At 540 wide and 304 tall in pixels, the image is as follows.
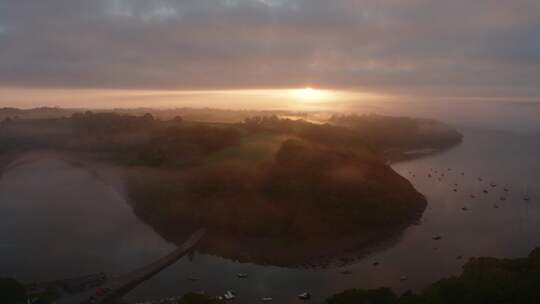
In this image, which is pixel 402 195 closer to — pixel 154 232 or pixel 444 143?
pixel 154 232

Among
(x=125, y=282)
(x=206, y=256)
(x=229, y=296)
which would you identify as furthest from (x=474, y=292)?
(x=125, y=282)

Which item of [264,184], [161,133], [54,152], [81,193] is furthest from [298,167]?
[54,152]

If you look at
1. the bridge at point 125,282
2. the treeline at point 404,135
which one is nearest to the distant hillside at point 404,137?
the treeline at point 404,135

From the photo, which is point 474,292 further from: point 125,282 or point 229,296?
point 125,282

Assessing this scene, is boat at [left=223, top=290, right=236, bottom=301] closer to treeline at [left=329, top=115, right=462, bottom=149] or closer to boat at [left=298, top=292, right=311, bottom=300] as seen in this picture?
boat at [left=298, top=292, right=311, bottom=300]

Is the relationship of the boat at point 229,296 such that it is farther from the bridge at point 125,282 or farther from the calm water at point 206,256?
the bridge at point 125,282

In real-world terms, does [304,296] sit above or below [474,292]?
below

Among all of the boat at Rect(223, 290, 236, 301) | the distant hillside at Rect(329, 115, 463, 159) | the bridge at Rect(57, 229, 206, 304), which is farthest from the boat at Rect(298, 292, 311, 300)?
the distant hillside at Rect(329, 115, 463, 159)
